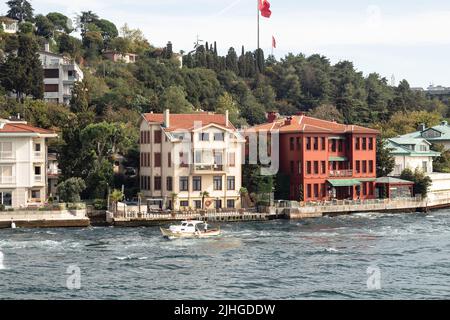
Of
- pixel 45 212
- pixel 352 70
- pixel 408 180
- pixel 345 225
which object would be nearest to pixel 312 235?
pixel 345 225

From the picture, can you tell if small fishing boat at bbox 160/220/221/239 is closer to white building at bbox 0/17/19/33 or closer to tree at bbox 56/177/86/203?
tree at bbox 56/177/86/203

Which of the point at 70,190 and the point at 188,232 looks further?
the point at 70,190

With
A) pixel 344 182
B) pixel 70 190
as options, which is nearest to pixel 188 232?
pixel 70 190

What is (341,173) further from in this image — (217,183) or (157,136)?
(157,136)

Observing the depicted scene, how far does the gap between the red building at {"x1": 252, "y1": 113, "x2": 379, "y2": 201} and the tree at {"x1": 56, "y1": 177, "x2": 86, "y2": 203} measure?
68.6 feet

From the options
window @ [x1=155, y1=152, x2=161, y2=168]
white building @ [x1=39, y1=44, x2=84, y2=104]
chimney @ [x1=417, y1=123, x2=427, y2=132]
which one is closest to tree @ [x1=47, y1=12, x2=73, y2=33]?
white building @ [x1=39, y1=44, x2=84, y2=104]

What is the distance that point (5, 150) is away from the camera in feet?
232

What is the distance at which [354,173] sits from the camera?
84.6 meters

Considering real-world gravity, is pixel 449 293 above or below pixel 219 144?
below

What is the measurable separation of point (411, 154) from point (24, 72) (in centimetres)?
4710

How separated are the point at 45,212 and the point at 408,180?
41177 mm

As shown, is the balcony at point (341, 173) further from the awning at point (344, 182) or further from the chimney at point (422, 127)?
the chimney at point (422, 127)

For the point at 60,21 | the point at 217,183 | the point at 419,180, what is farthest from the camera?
the point at 60,21
